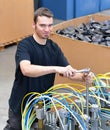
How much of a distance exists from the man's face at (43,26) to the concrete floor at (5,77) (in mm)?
1090

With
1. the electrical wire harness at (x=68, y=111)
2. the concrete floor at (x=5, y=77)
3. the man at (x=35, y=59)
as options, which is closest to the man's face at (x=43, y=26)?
the man at (x=35, y=59)

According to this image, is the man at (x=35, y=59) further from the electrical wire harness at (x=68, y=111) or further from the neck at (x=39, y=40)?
the electrical wire harness at (x=68, y=111)

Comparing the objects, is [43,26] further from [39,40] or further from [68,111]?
[68,111]

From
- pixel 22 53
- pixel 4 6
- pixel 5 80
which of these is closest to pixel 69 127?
pixel 22 53

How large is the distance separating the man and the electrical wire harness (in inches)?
7.3

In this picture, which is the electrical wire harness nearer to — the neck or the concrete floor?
the neck

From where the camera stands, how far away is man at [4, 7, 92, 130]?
1625 mm

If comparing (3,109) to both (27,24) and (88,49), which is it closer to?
(88,49)

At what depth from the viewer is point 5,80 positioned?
10.7 feet

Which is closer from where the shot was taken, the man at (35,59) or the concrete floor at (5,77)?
the man at (35,59)

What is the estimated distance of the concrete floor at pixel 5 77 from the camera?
2.68 meters

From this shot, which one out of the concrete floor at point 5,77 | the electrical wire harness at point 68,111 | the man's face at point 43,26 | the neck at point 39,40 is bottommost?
the concrete floor at point 5,77

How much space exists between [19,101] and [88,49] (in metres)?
0.88

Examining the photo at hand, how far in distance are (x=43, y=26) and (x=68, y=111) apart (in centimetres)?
57
